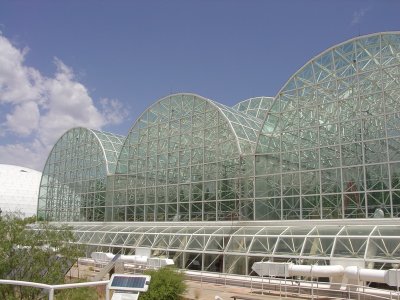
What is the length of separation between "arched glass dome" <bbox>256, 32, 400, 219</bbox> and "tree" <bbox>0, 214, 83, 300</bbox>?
1768 centimetres

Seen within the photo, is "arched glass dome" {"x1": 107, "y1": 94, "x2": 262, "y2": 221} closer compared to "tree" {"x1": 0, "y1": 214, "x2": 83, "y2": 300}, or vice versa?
"tree" {"x1": 0, "y1": 214, "x2": 83, "y2": 300}

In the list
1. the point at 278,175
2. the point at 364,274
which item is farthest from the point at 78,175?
the point at 364,274

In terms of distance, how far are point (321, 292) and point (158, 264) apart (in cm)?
1298

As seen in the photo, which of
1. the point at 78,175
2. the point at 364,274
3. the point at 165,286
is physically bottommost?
the point at 165,286

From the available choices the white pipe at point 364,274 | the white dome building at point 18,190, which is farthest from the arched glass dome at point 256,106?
the white dome building at point 18,190

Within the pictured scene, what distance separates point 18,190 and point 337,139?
225ft

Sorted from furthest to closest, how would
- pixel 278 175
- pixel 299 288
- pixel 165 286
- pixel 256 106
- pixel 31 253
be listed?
1. pixel 256 106
2. pixel 278 175
3. pixel 299 288
4. pixel 165 286
5. pixel 31 253

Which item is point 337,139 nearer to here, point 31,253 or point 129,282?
point 31,253

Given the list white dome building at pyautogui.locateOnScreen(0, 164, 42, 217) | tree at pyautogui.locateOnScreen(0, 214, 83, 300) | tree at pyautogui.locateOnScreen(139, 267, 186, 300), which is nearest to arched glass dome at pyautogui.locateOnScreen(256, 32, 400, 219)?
tree at pyautogui.locateOnScreen(139, 267, 186, 300)

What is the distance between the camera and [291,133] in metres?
34.2

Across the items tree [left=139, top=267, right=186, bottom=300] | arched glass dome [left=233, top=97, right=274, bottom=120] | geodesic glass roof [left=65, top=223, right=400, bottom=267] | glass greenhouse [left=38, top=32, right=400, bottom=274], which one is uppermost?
arched glass dome [left=233, top=97, right=274, bottom=120]

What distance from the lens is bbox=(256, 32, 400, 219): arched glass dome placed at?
94.6 ft

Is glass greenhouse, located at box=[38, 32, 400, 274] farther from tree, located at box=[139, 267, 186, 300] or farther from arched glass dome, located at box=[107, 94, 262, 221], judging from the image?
tree, located at box=[139, 267, 186, 300]

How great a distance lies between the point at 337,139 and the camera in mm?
31188
